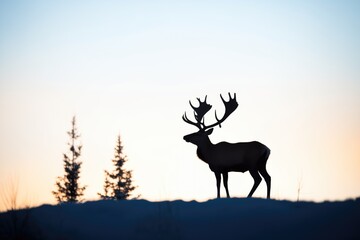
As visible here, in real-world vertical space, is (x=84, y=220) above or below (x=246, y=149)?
below

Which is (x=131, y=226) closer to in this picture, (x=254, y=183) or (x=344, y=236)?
(x=344, y=236)

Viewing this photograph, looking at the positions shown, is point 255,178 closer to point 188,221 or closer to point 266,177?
point 266,177

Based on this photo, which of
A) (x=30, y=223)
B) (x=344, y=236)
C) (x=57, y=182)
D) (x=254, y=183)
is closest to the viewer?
(x=344, y=236)

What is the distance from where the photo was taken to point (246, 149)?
60.2 feet

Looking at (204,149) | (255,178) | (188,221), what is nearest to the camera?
(188,221)

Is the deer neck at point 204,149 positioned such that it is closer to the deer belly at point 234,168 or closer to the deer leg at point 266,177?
the deer belly at point 234,168

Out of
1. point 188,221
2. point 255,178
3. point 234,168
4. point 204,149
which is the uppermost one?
point 204,149

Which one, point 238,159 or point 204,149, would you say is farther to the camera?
point 204,149

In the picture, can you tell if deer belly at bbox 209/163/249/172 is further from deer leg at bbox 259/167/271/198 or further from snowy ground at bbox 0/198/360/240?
snowy ground at bbox 0/198/360/240

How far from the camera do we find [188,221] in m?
12.9

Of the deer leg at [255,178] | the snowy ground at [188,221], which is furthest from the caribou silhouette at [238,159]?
the snowy ground at [188,221]

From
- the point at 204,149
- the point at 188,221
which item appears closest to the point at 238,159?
the point at 204,149

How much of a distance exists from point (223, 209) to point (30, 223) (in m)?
4.12

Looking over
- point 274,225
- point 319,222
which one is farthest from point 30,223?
point 319,222
